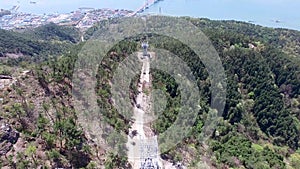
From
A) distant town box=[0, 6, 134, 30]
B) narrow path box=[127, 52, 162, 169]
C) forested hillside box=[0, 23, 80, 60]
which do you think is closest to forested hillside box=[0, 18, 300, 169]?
narrow path box=[127, 52, 162, 169]

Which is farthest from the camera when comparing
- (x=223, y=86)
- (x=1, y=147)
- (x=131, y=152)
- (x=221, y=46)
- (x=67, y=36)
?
(x=67, y=36)

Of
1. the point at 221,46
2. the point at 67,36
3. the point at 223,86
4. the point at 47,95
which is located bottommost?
the point at 47,95

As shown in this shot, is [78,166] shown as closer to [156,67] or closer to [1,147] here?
[1,147]

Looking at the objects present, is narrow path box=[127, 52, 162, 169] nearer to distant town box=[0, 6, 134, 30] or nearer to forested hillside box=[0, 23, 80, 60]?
forested hillside box=[0, 23, 80, 60]

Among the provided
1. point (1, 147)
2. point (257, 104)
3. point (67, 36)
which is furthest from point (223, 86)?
point (67, 36)

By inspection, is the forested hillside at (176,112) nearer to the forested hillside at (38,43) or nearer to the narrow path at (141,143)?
the narrow path at (141,143)

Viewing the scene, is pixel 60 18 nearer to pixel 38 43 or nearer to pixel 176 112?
pixel 38 43
